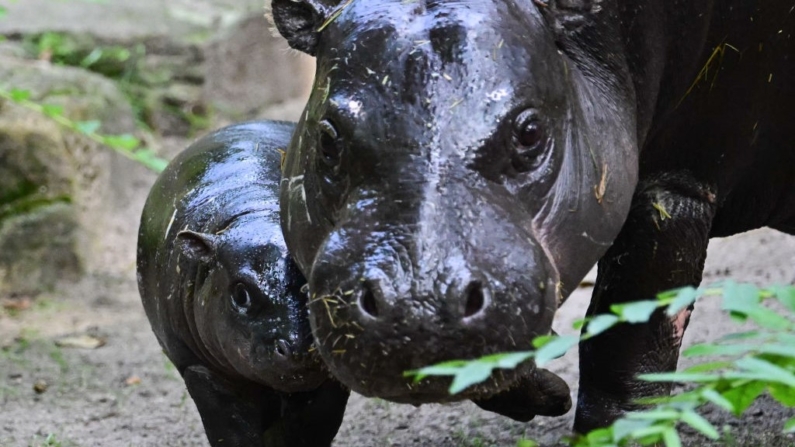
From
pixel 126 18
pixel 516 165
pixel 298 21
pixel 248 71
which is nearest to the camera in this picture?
pixel 516 165

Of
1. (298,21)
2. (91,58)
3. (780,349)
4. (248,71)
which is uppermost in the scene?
(298,21)

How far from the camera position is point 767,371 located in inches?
80.6

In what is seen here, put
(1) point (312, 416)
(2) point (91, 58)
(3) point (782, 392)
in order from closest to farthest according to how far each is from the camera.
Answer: (3) point (782, 392)
(1) point (312, 416)
(2) point (91, 58)

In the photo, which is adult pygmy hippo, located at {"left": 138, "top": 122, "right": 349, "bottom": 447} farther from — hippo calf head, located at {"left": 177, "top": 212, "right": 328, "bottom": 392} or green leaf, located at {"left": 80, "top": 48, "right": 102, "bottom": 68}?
green leaf, located at {"left": 80, "top": 48, "right": 102, "bottom": 68}

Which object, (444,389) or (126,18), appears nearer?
(444,389)

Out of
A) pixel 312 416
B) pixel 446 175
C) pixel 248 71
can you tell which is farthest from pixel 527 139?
pixel 248 71

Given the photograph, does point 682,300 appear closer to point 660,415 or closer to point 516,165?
point 660,415

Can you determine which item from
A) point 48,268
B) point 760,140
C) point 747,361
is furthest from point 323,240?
point 48,268

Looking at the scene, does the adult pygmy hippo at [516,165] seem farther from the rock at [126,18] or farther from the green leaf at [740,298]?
the rock at [126,18]

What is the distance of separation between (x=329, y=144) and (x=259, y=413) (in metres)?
1.60

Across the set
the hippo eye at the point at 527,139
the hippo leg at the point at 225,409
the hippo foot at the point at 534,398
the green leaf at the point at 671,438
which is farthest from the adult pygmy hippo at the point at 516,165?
the hippo leg at the point at 225,409

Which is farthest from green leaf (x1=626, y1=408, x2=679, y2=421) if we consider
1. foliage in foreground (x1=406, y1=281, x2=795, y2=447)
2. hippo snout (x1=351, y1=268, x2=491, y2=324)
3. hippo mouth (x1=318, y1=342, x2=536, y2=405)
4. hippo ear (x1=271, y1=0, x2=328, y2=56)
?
hippo ear (x1=271, y1=0, x2=328, y2=56)

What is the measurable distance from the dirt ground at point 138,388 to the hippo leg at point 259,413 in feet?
1.64

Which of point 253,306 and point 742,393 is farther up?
point 742,393
